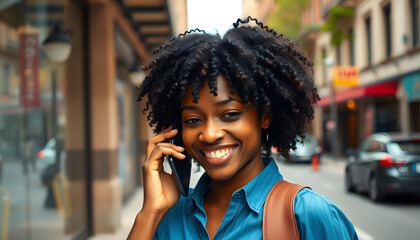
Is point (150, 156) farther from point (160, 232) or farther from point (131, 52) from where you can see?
point (131, 52)

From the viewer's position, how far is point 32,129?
5.41 m

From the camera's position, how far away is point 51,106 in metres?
6.19

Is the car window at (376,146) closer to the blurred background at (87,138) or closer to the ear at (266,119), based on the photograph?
the blurred background at (87,138)

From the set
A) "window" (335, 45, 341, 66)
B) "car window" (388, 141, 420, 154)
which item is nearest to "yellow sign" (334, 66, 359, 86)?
"window" (335, 45, 341, 66)

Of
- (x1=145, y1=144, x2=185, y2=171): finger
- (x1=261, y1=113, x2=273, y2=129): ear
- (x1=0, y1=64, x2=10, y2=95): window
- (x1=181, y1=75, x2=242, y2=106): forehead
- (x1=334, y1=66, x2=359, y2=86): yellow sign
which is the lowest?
(x1=145, y1=144, x2=185, y2=171): finger

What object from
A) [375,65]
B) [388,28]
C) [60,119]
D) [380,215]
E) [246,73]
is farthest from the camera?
[375,65]

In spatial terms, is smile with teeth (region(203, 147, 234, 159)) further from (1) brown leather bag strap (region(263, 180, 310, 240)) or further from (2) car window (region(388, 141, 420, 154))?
(2) car window (region(388, 141, 420, 154))

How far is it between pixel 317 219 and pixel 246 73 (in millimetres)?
592

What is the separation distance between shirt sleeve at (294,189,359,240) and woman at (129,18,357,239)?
0.13 ft

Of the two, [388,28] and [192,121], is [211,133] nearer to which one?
[192,121]

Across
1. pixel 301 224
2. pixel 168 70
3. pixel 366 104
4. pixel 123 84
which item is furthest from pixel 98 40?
pixel 366 104

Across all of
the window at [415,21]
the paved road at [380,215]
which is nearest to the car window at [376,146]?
the paved road at [380,215]

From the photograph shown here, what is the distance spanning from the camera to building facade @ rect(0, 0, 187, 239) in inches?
192

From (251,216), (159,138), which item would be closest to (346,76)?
(159,138)
